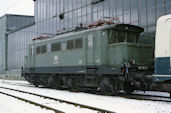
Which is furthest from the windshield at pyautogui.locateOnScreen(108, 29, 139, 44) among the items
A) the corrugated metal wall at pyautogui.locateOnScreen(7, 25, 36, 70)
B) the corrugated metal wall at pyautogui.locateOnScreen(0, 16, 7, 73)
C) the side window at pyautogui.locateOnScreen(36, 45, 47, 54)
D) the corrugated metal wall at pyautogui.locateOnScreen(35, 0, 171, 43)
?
the corrugated metal wall at pyautogui.locateOnScreen(0, 16, 7, 73)

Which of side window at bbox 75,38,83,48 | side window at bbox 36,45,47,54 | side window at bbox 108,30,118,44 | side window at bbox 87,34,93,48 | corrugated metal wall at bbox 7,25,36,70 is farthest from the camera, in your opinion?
corrugated metal wall at bbox 7,25,36,70

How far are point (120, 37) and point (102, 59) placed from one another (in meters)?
1.74

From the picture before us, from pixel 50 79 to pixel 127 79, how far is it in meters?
8.51

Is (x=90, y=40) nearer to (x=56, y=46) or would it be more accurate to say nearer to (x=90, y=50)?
(x=90, y=50)

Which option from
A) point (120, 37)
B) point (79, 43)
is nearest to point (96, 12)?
point (79, 43)

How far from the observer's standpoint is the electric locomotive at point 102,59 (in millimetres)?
14180

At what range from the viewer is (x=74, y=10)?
34406 millimetres

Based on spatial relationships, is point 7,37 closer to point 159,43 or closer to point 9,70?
point 9,70

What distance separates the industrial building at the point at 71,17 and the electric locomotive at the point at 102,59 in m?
2.37

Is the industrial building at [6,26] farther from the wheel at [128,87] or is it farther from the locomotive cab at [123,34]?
the wheel at [128,87]

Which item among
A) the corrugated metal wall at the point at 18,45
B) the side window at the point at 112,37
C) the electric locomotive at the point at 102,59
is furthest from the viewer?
the corrugated metal wall at the point at 18,45

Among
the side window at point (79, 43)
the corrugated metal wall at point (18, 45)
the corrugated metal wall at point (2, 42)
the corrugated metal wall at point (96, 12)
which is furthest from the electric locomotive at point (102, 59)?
the corrugated metal wall at point (2, 42)

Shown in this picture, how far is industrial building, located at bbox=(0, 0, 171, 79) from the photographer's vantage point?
22516 mm

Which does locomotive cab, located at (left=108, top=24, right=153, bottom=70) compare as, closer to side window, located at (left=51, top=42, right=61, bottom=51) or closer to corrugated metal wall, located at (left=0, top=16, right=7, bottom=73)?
side window, located at (left=51, top=42, right=61, bottom=51)
